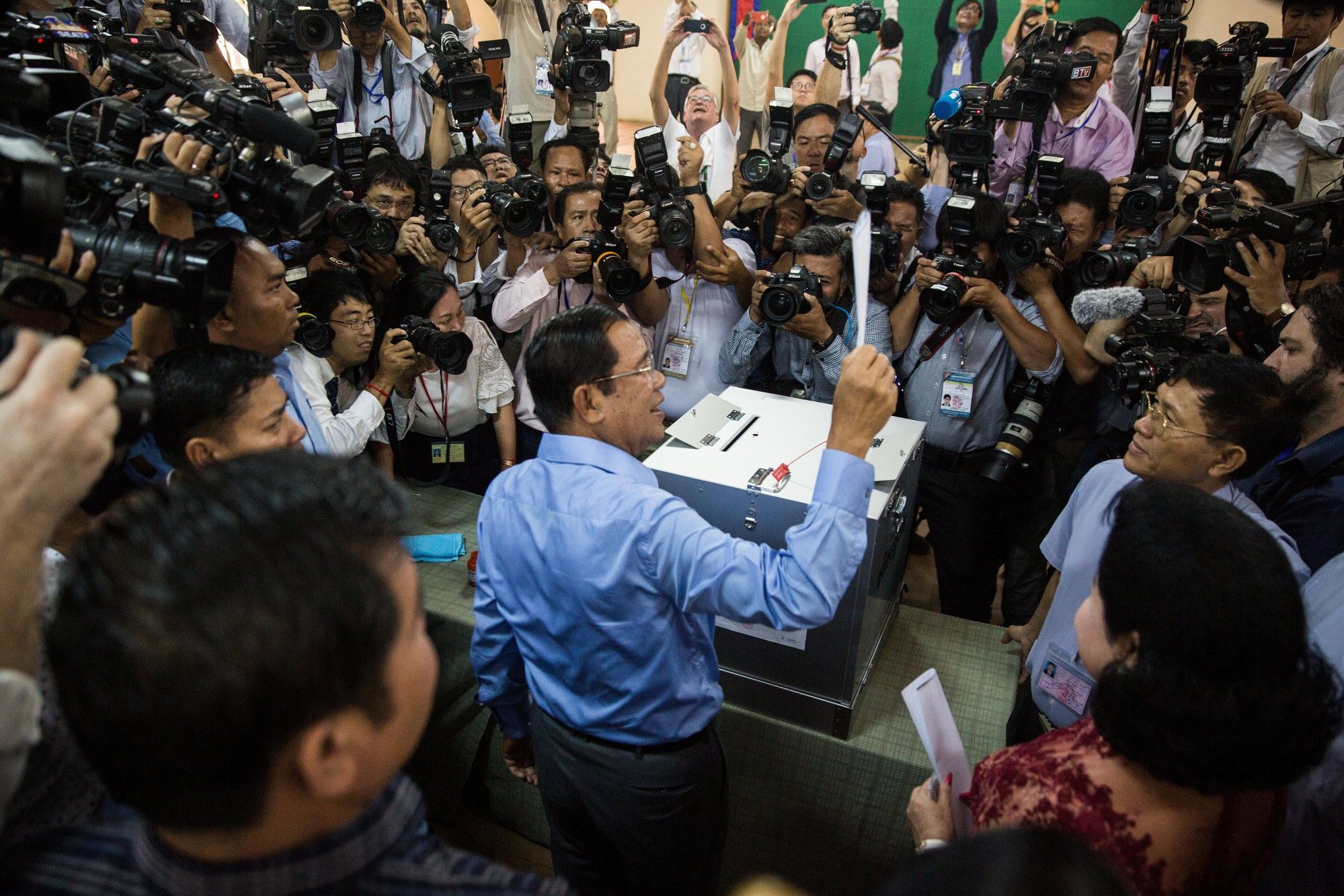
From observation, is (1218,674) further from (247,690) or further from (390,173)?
(390,173)

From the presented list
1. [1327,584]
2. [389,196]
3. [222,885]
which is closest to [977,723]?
[1327,584]

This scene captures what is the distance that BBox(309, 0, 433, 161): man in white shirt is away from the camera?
386 centimetres

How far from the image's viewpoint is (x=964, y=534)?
2713 mm

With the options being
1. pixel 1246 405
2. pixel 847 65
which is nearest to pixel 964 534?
pixel 1246 405

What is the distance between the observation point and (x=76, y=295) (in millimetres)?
1211

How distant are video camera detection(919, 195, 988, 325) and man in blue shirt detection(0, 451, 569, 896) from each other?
83.5 inches

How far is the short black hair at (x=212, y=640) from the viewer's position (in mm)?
609

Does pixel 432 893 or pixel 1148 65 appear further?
pixel 1148 65

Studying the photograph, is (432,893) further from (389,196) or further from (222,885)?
(389,196)

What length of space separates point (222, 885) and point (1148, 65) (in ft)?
13.8

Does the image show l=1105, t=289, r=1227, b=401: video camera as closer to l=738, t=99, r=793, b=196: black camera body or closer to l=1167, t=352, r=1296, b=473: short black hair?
l=1167, t=352, r=1296, b=473: short black hair

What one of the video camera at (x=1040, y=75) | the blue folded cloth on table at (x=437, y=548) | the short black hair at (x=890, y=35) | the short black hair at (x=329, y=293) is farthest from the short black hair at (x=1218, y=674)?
the short black hair at (x=890, y=35)

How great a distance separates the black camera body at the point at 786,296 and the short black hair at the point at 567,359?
85 cm

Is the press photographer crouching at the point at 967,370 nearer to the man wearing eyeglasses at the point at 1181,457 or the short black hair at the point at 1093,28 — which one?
the man wearing eyeglasses at the point at 1181,457
